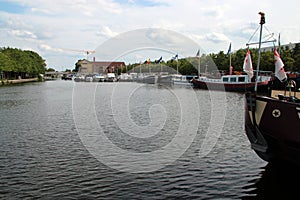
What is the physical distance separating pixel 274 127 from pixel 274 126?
0.04 metres

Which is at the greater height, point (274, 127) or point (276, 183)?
point (274, 127)

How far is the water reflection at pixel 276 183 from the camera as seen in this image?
11.2 meters

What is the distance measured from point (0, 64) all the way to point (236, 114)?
9382 cm

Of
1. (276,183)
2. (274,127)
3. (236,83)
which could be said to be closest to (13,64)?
(236,83)

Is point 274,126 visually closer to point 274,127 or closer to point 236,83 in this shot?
point 274,127

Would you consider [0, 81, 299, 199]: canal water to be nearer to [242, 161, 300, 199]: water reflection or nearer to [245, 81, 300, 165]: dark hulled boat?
[242, 161, 300, 199]: water reflection

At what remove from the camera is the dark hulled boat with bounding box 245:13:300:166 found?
11531 millimetres

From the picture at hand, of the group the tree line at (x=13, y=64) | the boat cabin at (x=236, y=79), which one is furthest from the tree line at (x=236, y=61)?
the tree line at (x=13, y=64)

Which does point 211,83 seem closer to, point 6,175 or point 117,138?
point 117,138

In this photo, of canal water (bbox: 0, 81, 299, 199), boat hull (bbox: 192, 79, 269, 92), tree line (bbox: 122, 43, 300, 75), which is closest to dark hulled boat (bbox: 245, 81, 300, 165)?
canal water (bbox: 0, 81, 299, 199)

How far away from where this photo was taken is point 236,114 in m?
30.2

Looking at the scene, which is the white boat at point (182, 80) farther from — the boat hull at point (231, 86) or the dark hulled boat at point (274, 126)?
the dark hulled boat at point (274, 126)

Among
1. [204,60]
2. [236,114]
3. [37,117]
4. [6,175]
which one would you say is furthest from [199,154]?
[204,60]

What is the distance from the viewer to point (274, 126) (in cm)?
1220
